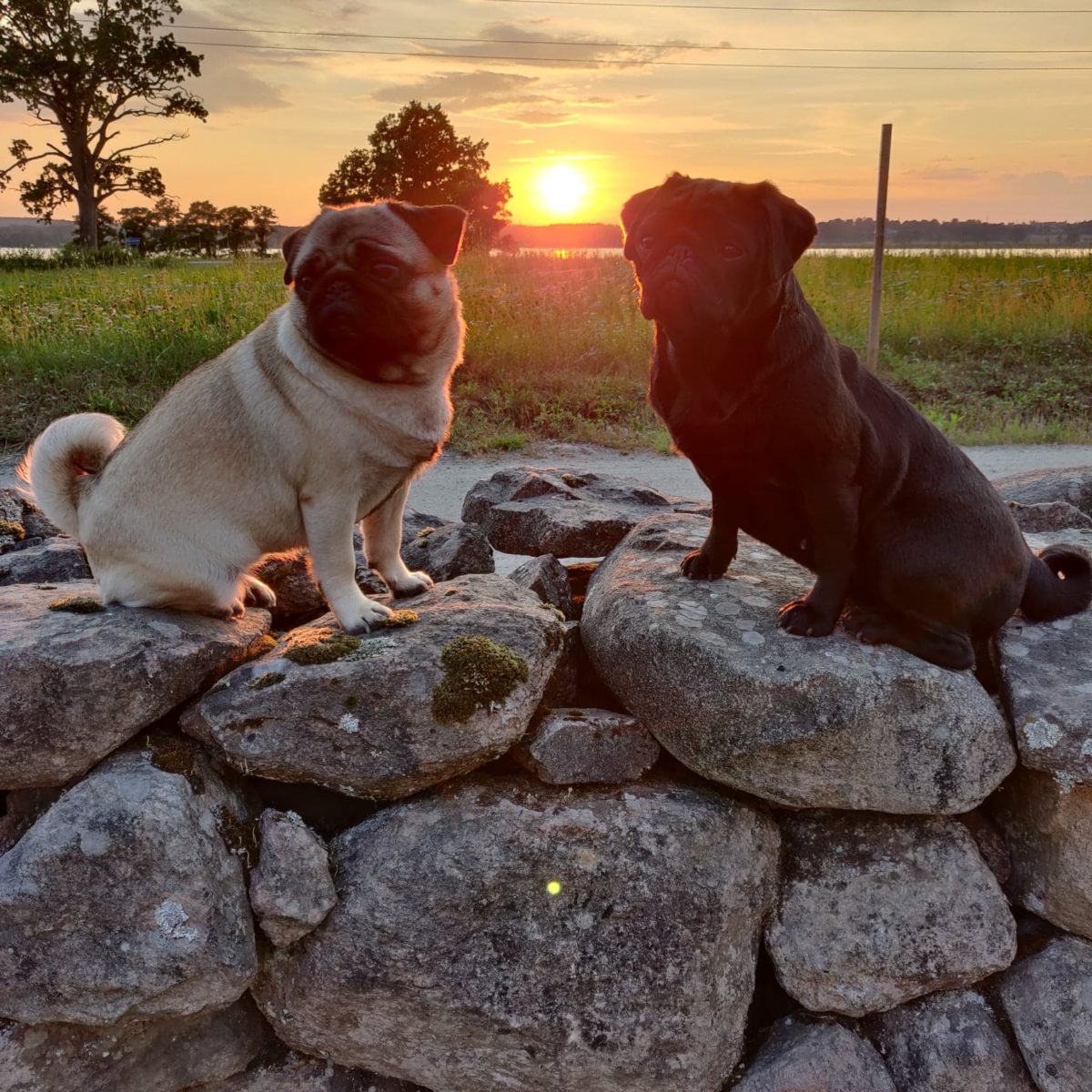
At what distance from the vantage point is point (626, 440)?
10.7 m

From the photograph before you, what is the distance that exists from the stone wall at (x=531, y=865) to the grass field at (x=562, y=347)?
24.2 feet

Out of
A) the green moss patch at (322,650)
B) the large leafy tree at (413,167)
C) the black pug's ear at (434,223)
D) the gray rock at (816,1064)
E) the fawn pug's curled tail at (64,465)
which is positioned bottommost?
the gray rock at (816,1064)

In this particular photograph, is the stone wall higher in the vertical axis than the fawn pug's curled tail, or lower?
lower

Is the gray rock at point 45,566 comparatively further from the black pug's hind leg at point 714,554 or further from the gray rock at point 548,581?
the black pug's hind leg at point 714,554

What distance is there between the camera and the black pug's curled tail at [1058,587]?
11.6 feet

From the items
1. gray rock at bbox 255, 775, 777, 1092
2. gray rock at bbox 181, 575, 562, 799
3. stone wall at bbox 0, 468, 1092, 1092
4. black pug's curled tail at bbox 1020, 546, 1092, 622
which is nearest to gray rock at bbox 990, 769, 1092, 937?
stone wall at bbox 0, 468, 1092, 1092

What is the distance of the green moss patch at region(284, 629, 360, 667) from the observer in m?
3.14

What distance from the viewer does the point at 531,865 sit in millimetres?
2930

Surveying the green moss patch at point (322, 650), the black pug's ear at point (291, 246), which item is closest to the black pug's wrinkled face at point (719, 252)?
the black pug's ear at point (291, 246)

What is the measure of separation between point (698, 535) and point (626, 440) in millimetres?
6429

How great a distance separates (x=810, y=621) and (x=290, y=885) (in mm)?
1947

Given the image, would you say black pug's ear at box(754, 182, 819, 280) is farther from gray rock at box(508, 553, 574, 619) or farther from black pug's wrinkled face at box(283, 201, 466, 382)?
gray rock at box(508, 553, 574, 619)

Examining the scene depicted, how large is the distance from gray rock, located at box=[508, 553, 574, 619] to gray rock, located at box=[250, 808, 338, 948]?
1.61 meters

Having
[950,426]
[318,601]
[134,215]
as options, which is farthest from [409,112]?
[318,601]
